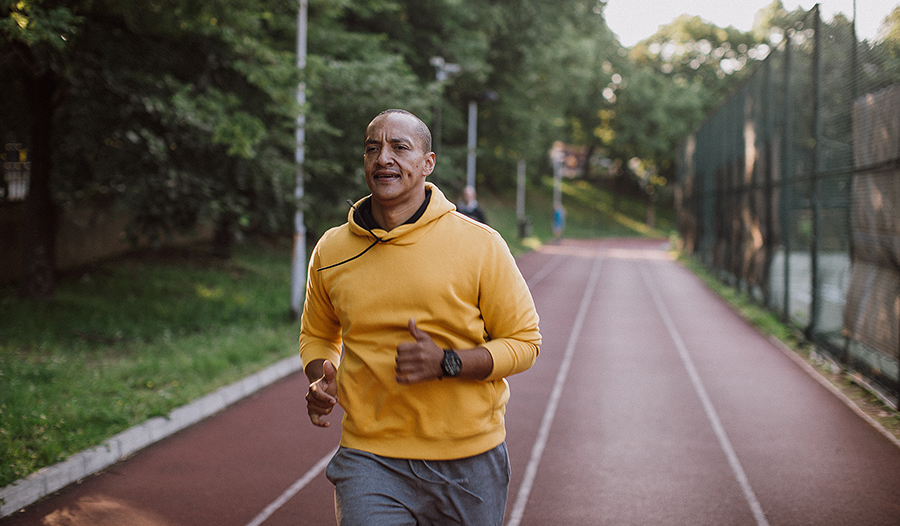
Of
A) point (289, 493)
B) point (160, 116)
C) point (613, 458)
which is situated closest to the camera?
point (289, 493)

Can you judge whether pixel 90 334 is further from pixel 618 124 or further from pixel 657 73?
pixel 657 73

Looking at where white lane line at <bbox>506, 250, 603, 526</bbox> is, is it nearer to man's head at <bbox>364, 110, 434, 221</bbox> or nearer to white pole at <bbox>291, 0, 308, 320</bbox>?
man's head at <bbox>364, 110, 434, 221</bbox>

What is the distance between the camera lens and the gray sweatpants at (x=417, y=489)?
2244 millimetres

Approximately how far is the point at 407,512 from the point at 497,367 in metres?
0.53

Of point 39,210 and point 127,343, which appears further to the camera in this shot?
point 39,210

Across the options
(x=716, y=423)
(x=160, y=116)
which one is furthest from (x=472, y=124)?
(x=716, y=423)

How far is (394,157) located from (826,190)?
8717mm

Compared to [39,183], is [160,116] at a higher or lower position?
higher

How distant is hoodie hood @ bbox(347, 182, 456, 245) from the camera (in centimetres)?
229

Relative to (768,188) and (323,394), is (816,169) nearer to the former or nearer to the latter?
(768,188)

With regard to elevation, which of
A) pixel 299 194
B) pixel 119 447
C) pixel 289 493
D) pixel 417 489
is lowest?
pixel 289 493

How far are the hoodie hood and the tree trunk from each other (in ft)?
35.8

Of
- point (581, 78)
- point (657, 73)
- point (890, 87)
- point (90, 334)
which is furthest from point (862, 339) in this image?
point (657, 73)

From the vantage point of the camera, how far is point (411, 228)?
7.54 feet
